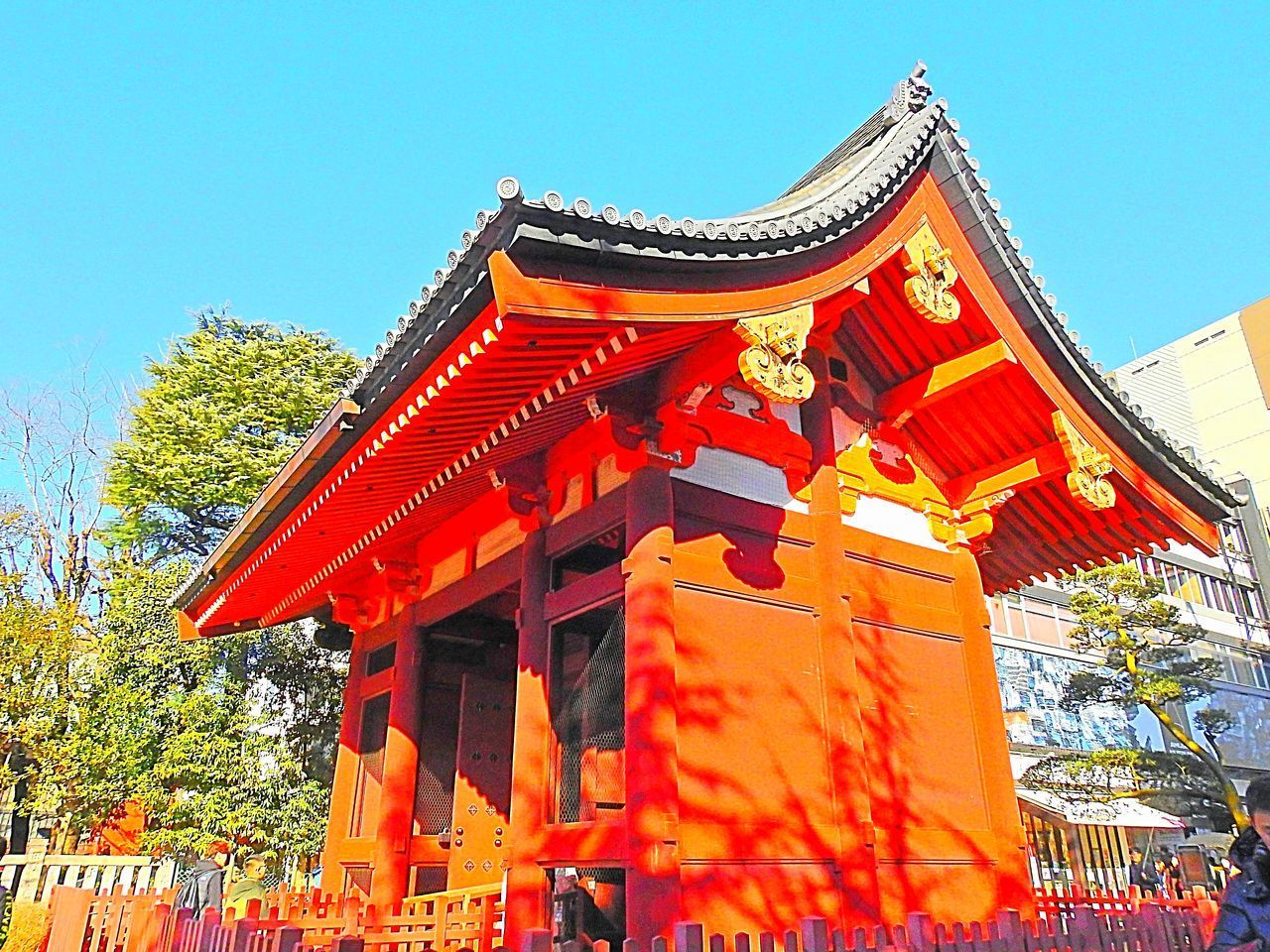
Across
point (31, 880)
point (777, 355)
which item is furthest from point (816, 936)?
point (31, 880)

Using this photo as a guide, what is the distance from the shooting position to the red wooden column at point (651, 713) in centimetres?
518

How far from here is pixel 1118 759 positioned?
20.8 metres

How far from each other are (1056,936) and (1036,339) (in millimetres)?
4564

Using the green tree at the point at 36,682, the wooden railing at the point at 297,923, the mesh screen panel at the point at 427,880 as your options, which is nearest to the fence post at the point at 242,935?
the wooden railing at the point at 297,923

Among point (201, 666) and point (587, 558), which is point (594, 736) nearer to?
point (587, 558)

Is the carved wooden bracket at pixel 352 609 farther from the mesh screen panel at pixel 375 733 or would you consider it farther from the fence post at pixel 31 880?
the fence post at pixel 31 880

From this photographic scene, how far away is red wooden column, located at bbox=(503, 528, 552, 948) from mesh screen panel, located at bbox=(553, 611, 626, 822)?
0.15 metres

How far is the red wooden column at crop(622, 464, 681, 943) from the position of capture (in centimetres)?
518

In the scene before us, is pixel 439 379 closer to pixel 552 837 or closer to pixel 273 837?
pixel 552 837

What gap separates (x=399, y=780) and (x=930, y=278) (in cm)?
704

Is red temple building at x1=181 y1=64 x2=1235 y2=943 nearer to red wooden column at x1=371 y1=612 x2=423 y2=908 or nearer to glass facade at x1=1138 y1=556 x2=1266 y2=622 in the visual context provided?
red wooden column at x1=371 y1=612 x2=423 y2=908

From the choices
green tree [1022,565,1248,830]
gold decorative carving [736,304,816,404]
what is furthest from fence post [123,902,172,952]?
green tree [1022,565,1248,830]

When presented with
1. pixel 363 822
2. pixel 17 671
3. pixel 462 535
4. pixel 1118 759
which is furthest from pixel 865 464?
pixel 1118 759

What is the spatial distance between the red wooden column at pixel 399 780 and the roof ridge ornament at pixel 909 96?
6970 millimetres
